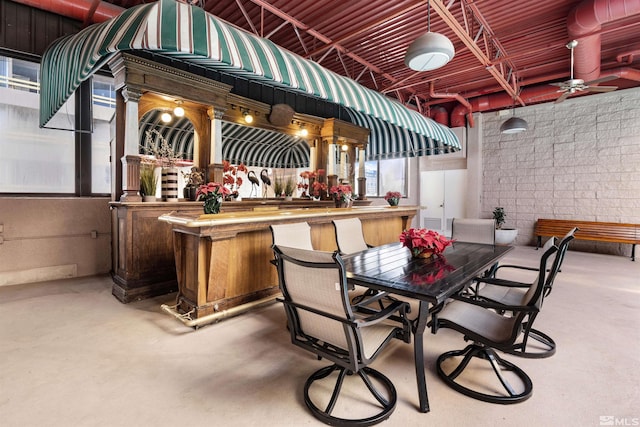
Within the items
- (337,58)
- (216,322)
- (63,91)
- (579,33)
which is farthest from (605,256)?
(63,91)

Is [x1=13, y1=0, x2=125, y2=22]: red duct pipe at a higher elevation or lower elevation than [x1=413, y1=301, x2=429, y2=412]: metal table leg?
higher

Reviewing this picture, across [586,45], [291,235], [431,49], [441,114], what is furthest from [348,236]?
[441,114]

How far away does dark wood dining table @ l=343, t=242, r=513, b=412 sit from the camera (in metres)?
1.85

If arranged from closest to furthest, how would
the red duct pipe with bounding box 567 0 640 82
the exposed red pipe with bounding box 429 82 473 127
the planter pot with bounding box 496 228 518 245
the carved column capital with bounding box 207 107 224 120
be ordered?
the red duct pipe with bounding box 567 0 640 82 → the carved column capital with bounding box 207 107 224 120 → the exposed red pipe with bounding box 429 82 473 127 → the planter pot with bounding box 496 228 518 245

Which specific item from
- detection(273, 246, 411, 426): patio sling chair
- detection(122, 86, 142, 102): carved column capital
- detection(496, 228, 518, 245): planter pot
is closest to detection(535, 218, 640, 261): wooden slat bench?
detection(496, 228, 518, 245): planter pot

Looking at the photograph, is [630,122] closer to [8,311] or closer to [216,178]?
[216,178]

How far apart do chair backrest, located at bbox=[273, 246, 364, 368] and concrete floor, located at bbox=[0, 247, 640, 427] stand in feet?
1.56

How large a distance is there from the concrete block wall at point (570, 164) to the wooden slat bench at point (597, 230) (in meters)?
0.31

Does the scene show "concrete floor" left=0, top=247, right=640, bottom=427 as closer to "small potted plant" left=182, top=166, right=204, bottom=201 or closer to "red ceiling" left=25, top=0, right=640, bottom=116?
"small potted plant" left=182, top=166, right=204, bottom=201

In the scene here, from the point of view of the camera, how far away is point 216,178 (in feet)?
15.8

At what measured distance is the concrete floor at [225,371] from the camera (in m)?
1.79

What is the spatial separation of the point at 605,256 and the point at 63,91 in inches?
414

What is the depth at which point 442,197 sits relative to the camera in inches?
402

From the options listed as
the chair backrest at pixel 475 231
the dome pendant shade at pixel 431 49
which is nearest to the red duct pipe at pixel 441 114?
the chair backrest at pixel 475 231
